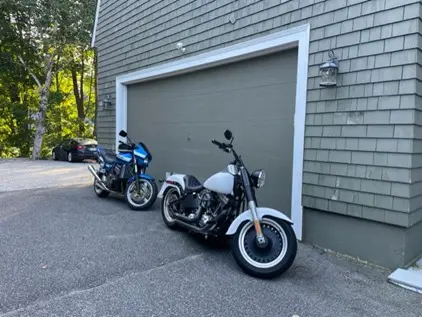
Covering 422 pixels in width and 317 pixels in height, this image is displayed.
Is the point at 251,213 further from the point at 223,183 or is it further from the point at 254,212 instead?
the point at 223,183

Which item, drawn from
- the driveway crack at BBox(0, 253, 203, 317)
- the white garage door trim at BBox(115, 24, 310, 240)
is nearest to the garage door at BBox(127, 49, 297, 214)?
the white garage door trim at BBox(115, 24, 310, 240)

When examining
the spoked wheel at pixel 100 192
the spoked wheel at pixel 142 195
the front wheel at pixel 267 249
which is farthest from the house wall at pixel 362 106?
the spoked wheel at pixel 100 192

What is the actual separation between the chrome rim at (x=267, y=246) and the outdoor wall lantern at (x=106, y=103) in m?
5.34

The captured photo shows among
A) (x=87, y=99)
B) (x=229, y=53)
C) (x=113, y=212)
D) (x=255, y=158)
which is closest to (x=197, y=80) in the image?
(x=229, y=53)

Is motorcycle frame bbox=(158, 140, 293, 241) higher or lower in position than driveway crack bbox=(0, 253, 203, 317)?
higher

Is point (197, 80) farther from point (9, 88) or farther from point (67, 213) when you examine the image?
point (9, 88)

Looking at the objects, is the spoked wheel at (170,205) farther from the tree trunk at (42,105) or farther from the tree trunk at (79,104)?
the tree trunk at (79,104)

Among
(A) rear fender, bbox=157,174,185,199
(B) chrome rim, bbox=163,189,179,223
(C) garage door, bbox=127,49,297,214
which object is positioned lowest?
(B) chrome rim, bbox=163,189,179,223

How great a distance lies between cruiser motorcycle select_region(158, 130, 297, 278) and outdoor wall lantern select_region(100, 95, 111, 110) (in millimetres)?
3844

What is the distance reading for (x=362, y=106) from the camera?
130 inches

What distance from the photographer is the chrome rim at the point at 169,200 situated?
4098 millimetres

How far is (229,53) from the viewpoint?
4.61m

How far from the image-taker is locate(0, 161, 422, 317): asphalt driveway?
2.34 m

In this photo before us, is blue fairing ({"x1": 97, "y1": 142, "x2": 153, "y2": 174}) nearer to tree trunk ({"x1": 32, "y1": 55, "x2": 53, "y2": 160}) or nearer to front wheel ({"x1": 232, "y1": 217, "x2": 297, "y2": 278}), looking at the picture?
front wheel ({"x1": 232, "y1": 217, "x2": 297, "y2": 278})
